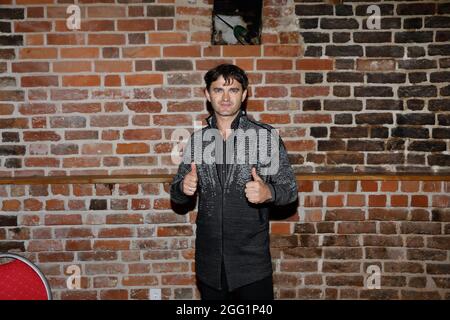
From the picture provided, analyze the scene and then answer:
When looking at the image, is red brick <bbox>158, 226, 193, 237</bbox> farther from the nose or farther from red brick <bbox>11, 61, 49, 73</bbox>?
red brick <bbox>11, 61, 49, 73</bbox>

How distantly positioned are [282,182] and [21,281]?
1.40 m

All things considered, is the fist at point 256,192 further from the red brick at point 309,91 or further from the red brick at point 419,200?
the red brick at point 419,200

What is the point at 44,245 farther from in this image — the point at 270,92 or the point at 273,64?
the point at 273,64

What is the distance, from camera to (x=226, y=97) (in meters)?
1.88

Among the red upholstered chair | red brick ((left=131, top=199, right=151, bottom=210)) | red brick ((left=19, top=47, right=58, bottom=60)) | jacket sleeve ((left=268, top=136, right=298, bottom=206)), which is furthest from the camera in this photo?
red brick ((left=131, top=199, right=151, bottom=210))

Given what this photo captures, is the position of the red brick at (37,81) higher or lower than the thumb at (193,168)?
higher

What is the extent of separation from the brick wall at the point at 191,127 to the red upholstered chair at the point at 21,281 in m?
0.71

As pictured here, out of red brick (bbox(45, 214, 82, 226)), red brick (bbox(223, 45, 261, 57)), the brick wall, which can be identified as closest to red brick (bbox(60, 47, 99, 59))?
the brick wall

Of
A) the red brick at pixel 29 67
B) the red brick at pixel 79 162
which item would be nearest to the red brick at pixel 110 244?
the red brick at pixel 79 162

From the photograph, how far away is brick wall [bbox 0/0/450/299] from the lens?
2.34 metres

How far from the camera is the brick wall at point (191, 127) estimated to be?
2.34m

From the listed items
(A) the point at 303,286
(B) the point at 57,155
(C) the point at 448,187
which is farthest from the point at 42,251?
(C) the point at 448,187

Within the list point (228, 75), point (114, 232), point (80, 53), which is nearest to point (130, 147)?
point (114, 232)
